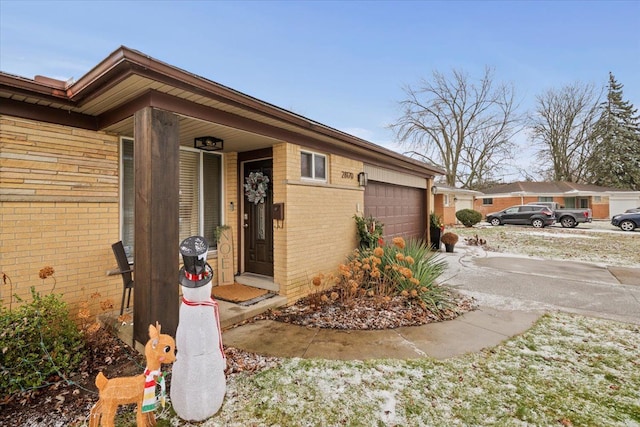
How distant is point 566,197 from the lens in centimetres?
2761

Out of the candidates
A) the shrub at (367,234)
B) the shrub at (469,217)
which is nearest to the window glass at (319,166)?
the shrub at (367,234)

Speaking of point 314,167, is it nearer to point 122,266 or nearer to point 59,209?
point 122,266

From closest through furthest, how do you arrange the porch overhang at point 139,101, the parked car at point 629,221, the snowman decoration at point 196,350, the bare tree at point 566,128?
the snowman decoration at point 196,350 → the porch overhang at point 139,101 → the parked car at point 629,221 → the bare tree at point 566,128

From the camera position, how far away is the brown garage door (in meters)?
7.66

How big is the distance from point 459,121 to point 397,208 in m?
22.1

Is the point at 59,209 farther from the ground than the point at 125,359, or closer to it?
farther from the ground

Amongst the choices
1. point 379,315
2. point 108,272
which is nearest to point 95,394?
point 108,272

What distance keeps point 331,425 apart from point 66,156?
4179mm

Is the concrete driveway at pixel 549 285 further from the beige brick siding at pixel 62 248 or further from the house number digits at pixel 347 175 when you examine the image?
the beige brick siding at pixel 62 248

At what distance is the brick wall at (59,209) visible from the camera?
334cm

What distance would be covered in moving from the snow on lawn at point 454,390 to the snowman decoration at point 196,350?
0.19 metres

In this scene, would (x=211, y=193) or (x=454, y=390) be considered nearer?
(x=454, y=390)

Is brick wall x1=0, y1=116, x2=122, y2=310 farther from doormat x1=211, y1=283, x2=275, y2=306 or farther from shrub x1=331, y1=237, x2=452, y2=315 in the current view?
shrub x1=331, y1=237, x2=452, y2=315

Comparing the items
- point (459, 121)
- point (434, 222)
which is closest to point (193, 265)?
point (434, 222)
